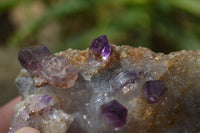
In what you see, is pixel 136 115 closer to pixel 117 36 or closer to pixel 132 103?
pixel 132 103

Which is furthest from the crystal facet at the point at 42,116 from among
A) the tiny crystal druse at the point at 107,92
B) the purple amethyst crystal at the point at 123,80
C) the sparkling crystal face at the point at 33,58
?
the purple amethyst crystal at the point at 123,80

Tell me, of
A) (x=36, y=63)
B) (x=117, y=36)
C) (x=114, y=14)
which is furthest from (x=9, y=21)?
(x=36, y=63)

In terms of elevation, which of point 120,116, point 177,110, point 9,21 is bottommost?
point 9,21

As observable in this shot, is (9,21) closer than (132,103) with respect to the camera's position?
No

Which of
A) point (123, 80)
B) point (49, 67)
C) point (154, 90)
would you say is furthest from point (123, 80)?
point (49, 67)

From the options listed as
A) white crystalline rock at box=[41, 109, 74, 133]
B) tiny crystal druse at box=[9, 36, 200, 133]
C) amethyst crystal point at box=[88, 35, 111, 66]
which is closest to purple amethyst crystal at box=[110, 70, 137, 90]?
tiny crystal druse at box=[9, 36, 200, 133]

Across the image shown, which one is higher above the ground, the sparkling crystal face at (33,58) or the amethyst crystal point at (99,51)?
the sparkling crystal face at (33,58)

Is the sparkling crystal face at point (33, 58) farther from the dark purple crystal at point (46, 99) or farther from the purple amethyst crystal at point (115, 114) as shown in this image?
the purple amethyst crystal at point (115, 114)
